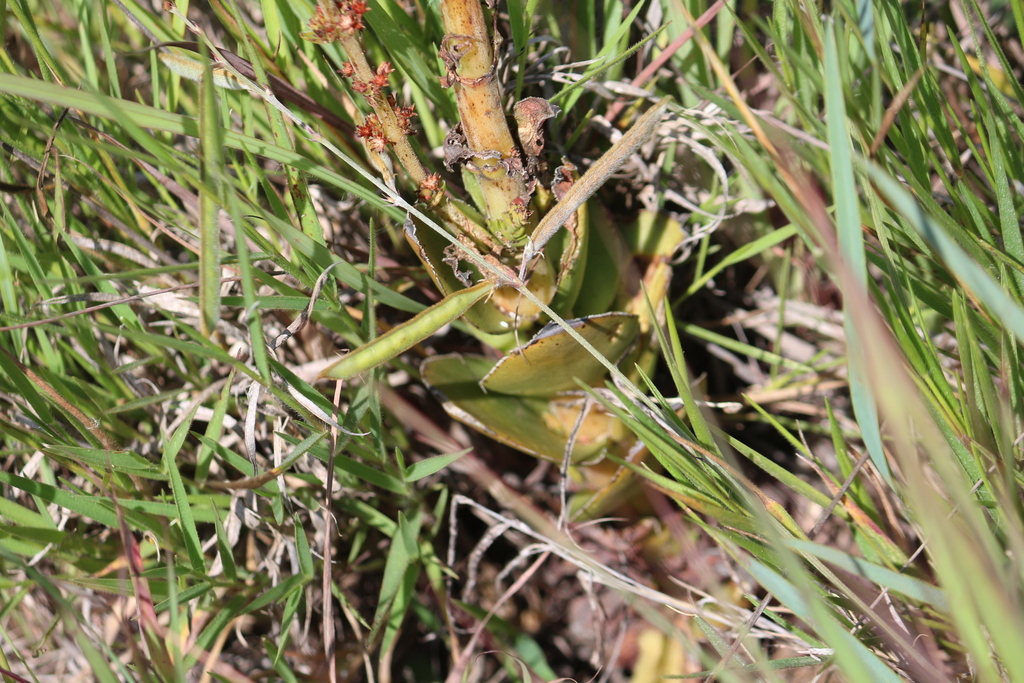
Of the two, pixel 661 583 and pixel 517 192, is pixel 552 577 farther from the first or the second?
pixel 517 192

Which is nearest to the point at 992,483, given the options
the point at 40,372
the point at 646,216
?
the point at 646,216

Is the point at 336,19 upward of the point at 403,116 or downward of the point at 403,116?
upward

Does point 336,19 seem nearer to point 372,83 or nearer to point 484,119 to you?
point 372,83

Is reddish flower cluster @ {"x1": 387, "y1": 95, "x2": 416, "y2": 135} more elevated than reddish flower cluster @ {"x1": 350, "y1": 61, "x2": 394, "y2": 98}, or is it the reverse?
reddish flower cluster @ {"x1": 350, "y1": 61, "x2": 394, "y2": 98}

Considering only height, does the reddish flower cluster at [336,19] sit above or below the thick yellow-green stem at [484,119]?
above

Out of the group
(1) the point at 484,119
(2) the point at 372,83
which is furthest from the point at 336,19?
(1) the point at 484,119
